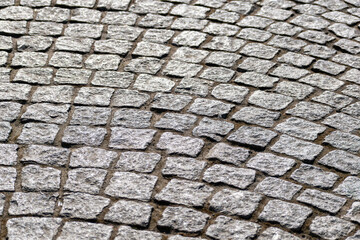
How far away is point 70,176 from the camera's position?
402 cm

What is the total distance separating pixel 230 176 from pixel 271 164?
0.99ft

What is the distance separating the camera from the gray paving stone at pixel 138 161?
4.09 meters

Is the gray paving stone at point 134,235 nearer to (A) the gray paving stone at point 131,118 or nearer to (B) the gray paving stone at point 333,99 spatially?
(A) the gray paving stone at point 131,118

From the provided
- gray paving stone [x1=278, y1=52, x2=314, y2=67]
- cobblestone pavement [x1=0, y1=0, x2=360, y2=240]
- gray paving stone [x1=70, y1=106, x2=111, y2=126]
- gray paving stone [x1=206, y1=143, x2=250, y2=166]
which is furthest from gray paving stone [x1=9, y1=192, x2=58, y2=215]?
gray paving stone [x1=278, y1=52, x2=314, y2=67]

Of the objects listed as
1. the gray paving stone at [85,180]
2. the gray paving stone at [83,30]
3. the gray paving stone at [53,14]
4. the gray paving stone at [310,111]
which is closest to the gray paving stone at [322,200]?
the gray paving stone at [310,111]

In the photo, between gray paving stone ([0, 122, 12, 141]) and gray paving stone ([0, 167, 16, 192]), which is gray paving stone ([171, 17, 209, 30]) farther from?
gray paving stone ([0, 167, 16, 192])

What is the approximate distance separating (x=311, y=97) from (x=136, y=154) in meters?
1.47

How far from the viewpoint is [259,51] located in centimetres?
549

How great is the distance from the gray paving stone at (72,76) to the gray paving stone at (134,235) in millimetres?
1669

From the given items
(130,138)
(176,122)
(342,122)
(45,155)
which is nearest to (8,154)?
(45,155)

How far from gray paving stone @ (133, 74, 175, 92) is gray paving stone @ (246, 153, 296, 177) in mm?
1007

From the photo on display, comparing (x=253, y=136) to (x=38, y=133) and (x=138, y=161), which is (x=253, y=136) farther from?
(x=38, y=133)

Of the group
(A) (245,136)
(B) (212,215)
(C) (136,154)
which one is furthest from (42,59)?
(B) (212,215)

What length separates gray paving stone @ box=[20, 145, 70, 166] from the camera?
163 inches
